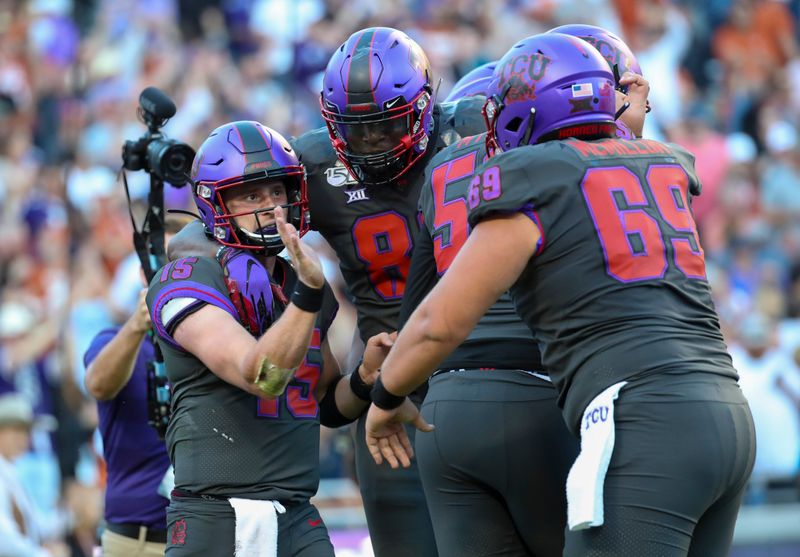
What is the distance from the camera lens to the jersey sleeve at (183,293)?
13.0 feet

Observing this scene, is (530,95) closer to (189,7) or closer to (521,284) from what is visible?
(521,284)

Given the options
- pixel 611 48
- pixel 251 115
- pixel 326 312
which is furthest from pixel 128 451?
pixel 251 115

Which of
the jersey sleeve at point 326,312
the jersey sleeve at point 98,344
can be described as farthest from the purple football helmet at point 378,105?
the jersey sleeve at point 98,344

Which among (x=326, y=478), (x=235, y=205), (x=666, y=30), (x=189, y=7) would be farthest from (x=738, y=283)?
(x=235, y=205)

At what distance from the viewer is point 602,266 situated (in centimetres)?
349

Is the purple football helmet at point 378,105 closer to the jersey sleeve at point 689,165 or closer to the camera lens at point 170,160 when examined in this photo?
the camera lens at point 170,160

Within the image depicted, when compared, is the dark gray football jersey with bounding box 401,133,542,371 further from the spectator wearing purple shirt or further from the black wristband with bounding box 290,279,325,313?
the spectator wearing purple shirt

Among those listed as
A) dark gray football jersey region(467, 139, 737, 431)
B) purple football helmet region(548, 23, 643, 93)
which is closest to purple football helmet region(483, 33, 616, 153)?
dark gray football jersey region(467, 139, 737, 431)

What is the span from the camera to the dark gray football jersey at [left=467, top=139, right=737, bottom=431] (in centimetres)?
346

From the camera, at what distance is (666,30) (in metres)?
12.9

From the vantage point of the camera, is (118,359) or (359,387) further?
(118,359)

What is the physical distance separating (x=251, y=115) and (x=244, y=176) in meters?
8.56

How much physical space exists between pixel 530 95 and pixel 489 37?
9.23m

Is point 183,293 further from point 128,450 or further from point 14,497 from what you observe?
point 14,497
